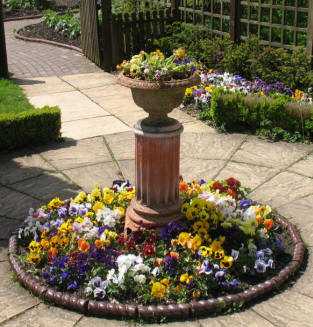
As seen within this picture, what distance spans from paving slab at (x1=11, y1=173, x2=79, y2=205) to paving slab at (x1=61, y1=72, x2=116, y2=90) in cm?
420

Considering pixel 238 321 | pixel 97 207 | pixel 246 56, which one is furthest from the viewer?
pixel 246 56

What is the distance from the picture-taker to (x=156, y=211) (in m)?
4.38

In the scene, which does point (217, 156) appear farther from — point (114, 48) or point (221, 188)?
point (114, 48)

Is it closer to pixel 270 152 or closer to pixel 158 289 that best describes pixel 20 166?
pixel 270 152

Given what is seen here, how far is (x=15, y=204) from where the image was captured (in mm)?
5285

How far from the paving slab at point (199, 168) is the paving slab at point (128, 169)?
555 millimetres

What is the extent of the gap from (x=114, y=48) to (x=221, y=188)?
21.5 ft

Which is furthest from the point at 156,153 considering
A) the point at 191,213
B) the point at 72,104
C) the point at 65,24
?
the point at 65,24

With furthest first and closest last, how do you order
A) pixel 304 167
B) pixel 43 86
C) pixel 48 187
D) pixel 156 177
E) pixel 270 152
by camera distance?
pixel 43 86 → pixel 270 152 → pixel 304 167 → pixel 48 187 → pixel 156 177

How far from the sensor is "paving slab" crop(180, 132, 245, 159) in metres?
6.48

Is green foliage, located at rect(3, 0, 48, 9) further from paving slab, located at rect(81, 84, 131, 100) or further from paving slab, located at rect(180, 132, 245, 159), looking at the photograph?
paving slab, located at rect(180, 132, 245, 159)

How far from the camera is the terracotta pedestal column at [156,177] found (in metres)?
4.14

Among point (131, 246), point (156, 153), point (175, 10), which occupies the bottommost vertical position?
point (131, 246)

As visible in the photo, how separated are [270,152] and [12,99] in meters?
4.58
